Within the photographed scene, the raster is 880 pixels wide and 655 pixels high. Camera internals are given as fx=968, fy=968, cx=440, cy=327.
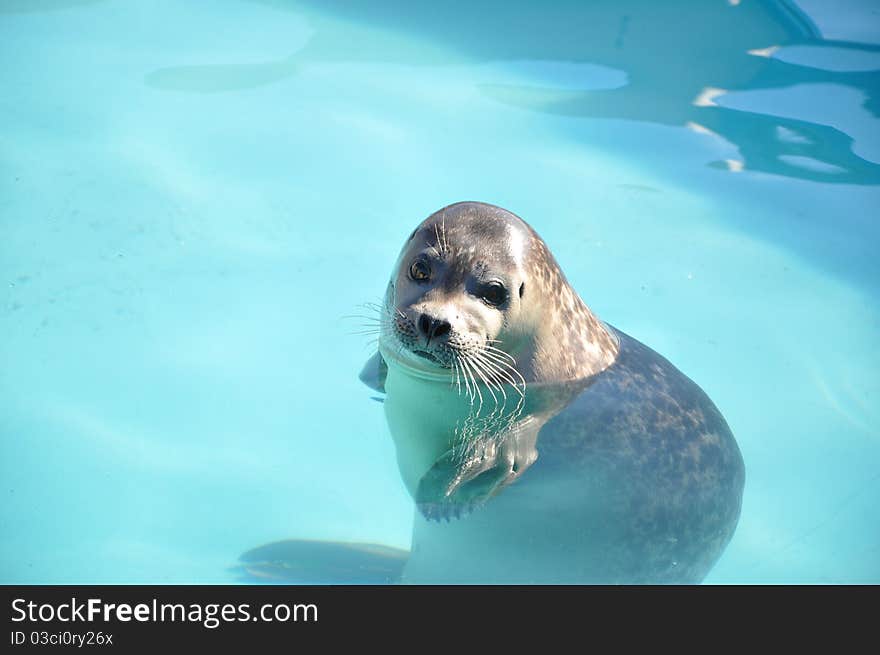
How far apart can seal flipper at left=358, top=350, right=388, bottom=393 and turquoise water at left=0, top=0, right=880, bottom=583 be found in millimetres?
208

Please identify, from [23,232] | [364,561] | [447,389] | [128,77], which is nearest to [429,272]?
[447,389]

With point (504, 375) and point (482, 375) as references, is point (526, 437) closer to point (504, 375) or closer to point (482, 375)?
point (504, 375)

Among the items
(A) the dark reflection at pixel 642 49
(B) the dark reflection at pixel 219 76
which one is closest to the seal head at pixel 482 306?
(A) the dark reflection at pixel 642 49

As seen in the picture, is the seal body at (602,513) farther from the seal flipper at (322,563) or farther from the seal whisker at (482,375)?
the seal whisker at (482,375)

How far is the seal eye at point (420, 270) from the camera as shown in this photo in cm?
374

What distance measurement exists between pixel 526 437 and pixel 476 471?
1.06 ft

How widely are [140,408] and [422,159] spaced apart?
2965mm

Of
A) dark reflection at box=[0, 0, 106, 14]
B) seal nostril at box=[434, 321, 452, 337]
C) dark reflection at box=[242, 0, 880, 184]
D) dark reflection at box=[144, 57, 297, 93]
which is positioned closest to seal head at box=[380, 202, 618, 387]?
seal nostril at box=[434, 321, 452, 337]

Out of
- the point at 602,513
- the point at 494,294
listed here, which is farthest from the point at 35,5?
the point at 602,513

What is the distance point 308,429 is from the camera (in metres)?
4.52

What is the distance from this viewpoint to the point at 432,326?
349 cm

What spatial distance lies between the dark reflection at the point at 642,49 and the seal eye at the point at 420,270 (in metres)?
3.74

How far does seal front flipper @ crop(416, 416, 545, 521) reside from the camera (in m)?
3.52
